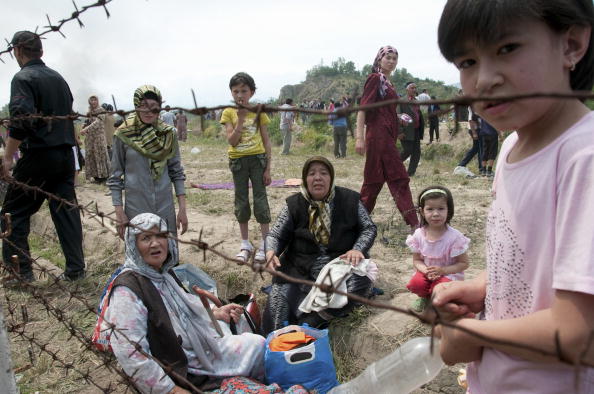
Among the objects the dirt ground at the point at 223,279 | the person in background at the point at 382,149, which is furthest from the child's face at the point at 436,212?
the person in background at the point at 382,149

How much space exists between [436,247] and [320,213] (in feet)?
2.82

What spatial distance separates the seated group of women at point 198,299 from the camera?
214cm

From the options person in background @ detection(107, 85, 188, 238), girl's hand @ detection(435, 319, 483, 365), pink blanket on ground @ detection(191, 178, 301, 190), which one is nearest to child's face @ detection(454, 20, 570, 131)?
girl's hand @ detection(435, 319, 483, 365)

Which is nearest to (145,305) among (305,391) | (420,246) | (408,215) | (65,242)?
(305,391)

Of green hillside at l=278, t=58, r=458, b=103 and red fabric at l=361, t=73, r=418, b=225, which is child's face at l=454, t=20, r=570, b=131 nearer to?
red fabric at l=361, t=73, r=418, b=225

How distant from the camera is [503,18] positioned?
74 cm

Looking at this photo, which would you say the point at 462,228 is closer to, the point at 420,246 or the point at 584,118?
the point at 420,246

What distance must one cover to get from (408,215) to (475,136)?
14.7 ft

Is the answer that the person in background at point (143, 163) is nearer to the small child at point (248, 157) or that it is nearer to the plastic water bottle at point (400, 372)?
the small child at point (248, 157)

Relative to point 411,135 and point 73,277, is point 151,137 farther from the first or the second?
point 411,135

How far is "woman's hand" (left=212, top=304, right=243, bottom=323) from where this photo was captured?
2.80 meters

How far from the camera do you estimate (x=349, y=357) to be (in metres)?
2.85

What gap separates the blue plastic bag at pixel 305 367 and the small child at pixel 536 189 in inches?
62.6

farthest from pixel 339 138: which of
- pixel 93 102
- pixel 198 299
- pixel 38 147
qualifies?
pixel 198 299
